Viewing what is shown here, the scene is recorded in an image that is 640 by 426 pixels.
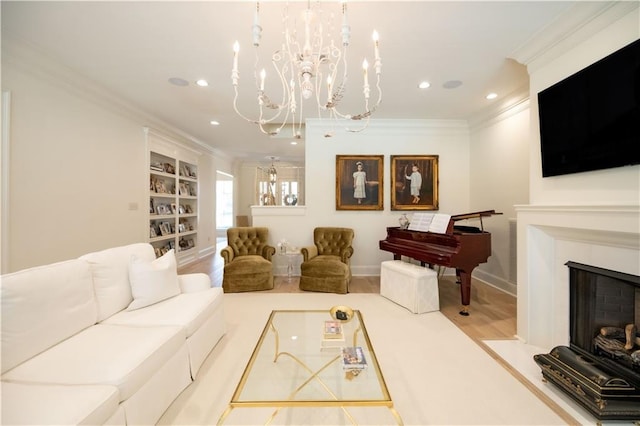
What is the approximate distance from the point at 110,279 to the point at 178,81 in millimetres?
2477

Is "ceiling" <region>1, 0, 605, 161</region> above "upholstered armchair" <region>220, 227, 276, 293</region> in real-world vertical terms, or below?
above

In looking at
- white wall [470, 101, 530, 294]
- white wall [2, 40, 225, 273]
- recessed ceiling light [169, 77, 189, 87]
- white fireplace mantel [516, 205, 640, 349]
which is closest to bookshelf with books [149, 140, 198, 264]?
white wall [2, 40, 225, 273]

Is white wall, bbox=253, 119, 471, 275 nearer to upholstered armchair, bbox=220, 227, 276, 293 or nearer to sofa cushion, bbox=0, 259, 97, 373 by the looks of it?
upholstered armchair, bbox=220, 227, 276, 293

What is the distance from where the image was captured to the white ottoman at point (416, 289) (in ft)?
9.95

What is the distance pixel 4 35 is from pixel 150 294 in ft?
9.10

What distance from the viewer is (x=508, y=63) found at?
2.71 meters

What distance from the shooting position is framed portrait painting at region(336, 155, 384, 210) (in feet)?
15.0

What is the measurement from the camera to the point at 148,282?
6.76ft

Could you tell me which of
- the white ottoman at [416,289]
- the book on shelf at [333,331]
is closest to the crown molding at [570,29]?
the white ottoman at [416,289]

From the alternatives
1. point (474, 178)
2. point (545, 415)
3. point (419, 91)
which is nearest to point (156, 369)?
point (545, 415)

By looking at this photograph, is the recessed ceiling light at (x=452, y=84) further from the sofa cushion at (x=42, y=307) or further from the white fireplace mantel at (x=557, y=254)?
the sofa cushion at (x=42, y=307)

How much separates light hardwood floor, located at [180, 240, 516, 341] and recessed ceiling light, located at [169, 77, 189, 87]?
9.98ft

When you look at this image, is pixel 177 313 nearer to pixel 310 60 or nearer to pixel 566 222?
pixel 310 60

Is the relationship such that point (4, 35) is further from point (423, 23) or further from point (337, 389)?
point (337, 389)
